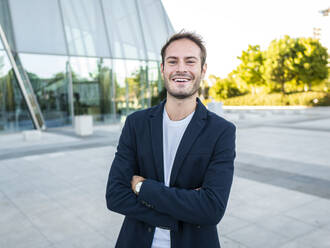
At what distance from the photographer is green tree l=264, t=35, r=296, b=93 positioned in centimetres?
3844

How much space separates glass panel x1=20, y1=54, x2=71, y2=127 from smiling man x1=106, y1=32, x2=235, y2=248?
1778 cm

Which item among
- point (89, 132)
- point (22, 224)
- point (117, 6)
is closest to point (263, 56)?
point (117, 6)

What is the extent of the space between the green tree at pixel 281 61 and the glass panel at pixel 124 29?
22.5 metres

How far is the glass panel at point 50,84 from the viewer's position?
59.2 feet

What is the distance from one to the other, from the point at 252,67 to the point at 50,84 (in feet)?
106

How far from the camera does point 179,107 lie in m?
2.02

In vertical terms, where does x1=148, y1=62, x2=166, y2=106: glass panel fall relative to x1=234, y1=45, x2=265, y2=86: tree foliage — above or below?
below

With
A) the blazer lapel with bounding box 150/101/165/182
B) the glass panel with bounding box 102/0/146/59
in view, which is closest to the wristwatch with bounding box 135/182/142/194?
the blazer lapel with bounding box 150/101/165/182

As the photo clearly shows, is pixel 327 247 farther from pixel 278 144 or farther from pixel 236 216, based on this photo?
pixel 278 144

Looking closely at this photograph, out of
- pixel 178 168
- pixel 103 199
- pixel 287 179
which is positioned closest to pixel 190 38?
pixel 178 168

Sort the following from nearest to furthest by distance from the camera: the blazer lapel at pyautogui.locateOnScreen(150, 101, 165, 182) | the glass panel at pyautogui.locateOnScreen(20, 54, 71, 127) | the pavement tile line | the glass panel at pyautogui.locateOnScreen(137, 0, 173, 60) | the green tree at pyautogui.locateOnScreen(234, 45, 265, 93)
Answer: the blazer lapel at pyautogui.locateOnScreen(150, 101, 165, 182) < the pavement tile line < the glass panel at pyautogui.locateOnScreen(20, 54, 71, 127) < the glass panel at pyautogui.locateOnScreen(137, 0, 173, 60) < the green tree at pyautogui.locateOnScreen(234, 45, 265, 93)

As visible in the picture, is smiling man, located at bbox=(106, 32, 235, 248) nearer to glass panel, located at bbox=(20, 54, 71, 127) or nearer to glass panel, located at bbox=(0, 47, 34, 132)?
glass panel, located at bbox=(0, 47, 34, 132)

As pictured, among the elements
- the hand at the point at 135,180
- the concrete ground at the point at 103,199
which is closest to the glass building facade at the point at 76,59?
the concrete ground at the point at 103,199

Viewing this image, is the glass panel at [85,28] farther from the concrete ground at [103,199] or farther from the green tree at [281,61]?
the green tree at [281,61]
